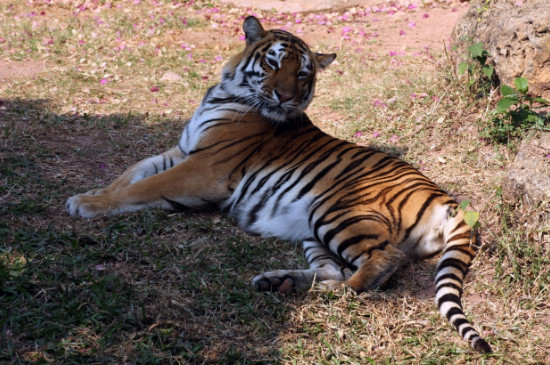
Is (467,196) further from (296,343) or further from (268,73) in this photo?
(296,343)

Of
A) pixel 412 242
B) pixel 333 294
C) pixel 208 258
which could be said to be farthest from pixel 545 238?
pixel 208 258

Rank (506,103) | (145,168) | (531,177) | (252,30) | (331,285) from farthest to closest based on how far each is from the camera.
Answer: (145,168) < (252,30) < (506,103) < (531,177) < (331,285)

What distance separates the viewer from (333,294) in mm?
3074

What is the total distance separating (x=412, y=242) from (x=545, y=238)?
26.5 inches

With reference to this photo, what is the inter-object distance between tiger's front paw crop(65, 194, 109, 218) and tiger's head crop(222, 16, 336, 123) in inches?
46.6

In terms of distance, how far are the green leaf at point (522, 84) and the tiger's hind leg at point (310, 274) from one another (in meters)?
1.84

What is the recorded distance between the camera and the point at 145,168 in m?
4.50

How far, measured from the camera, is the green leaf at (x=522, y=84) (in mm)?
4266

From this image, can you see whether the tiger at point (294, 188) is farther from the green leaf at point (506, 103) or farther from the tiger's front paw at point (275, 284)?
the green leaf at point (506, 103)

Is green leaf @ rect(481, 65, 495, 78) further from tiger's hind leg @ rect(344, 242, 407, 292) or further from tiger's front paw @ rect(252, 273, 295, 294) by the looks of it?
tiger's front paw @ rect(252, 273, 295, 294)

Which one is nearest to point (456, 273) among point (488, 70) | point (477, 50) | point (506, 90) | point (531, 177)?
point (531, 177)

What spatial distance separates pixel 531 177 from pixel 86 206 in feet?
8.51

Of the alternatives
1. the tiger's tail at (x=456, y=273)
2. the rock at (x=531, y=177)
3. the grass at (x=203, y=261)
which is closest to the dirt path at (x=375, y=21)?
the grass at (x=203, y=261)

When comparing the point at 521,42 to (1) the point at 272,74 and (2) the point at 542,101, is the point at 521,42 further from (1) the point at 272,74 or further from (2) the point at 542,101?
(1) the point at 272,74
